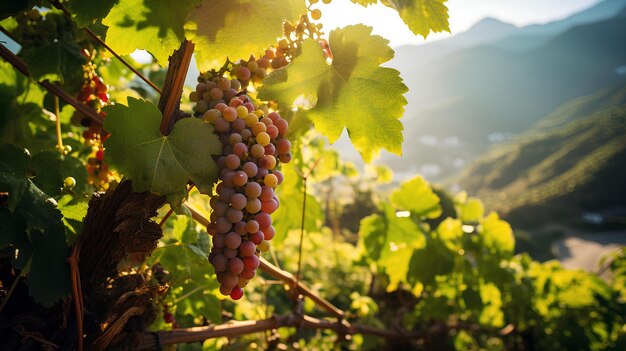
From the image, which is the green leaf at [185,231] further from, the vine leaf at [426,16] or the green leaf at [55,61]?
the vine leaf at [426,16]

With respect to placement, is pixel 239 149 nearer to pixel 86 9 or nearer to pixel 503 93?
pixel 86 9

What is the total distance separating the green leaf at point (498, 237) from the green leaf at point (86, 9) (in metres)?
1.95

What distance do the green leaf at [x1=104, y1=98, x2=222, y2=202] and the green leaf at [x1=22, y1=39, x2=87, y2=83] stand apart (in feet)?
1.38

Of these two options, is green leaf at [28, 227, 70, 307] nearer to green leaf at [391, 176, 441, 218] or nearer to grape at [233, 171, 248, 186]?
grape at [233, 171, 248, 186]

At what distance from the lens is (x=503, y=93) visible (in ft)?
165

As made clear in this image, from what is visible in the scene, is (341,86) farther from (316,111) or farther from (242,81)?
(242,81)

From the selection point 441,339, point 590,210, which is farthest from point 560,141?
point 441,339

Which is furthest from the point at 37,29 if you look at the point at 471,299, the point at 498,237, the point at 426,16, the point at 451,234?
the point at 498,237

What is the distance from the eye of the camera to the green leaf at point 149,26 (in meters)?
0.65

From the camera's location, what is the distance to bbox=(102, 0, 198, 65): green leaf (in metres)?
0.65

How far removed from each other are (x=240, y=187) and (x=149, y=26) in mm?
331

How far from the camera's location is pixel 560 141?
2372 cm

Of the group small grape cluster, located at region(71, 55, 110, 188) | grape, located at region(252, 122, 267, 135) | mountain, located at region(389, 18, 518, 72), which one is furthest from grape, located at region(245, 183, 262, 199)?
mountain, located at region(389, 18, 518, 72)

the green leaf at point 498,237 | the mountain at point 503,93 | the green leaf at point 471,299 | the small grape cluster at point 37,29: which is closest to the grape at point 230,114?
the small grape cluster at point 37,29
